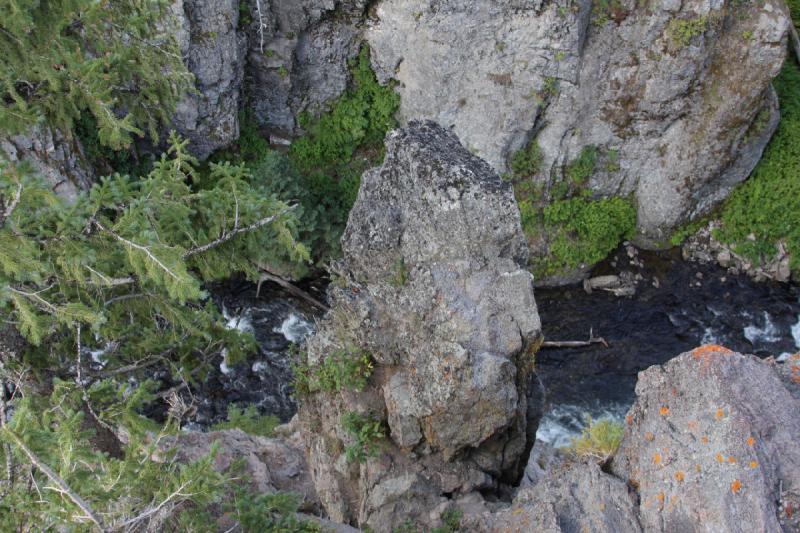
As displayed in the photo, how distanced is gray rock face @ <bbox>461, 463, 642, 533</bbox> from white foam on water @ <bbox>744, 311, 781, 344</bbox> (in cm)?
1346

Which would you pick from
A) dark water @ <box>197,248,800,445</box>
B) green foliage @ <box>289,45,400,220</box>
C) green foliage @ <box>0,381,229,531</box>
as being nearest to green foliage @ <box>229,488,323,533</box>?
green foliage @ <box>0,381,229,531</box>

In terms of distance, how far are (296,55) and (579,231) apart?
34.5ft

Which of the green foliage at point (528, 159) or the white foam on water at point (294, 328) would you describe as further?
the green foliage at point (528, 159)

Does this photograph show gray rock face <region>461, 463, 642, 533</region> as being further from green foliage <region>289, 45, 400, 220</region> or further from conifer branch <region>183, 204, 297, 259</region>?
green foliage <region>289, 45, 400, 220</region>

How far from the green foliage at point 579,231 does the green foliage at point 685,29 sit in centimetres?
527

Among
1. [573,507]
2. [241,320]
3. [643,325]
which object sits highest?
[573,507]

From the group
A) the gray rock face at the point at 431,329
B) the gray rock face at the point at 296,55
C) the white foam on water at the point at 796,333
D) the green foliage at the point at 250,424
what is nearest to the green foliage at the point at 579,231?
the white foam on water at the point at 796,333

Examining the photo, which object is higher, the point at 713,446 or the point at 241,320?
the point at 713,446

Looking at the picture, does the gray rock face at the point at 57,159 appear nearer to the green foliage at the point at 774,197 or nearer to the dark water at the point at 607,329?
the dark water at the point at 607,329

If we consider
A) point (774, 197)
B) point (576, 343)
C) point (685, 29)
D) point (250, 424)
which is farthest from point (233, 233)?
point (774, 197)

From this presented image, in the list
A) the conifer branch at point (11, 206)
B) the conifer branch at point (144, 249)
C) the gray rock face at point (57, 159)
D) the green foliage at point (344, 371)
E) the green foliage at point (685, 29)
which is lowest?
the gray rock face at point (57, 159)

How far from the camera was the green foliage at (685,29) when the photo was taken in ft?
56.3

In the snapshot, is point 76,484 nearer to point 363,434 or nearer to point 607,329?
point 363,434

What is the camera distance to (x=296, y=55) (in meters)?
19.9
